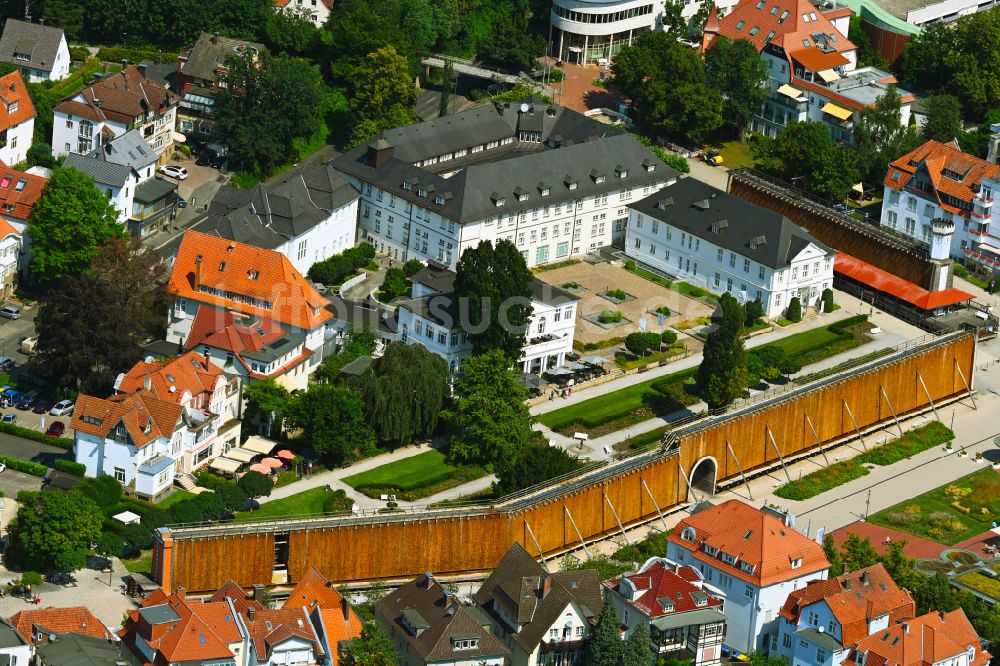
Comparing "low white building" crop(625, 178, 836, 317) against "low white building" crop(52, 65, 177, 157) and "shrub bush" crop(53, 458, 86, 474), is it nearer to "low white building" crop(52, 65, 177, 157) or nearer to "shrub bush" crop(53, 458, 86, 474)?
"low white building" crop(52, 65, 177, 157)

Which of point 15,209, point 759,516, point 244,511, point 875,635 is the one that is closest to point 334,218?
point 15,209

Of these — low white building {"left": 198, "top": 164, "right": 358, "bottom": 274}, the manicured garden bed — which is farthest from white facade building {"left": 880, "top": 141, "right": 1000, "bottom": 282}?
low white building {"left": 198, "top": 164, "right": 358, "bottom": 274}

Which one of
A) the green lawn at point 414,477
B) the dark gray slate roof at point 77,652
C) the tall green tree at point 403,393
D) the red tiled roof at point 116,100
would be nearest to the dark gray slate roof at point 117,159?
the red tiled roof at point 116,100

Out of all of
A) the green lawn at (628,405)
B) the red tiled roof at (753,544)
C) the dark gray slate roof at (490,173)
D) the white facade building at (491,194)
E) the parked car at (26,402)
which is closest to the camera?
the red tiled roof at (753,544)

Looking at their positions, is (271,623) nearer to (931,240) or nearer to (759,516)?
(759,516)

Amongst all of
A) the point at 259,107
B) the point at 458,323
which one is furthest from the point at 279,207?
the point at 458,323

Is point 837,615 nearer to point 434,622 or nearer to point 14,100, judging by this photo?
point 434,622

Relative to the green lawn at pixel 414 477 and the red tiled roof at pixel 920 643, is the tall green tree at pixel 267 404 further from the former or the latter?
the red tiled roof at pixel 920 643
